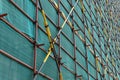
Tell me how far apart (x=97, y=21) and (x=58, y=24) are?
4.08m

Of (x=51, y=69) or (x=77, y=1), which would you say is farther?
(x=77, y=1)

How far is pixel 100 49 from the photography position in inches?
351

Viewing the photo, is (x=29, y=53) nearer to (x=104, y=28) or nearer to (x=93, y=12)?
(x=93, y=12)

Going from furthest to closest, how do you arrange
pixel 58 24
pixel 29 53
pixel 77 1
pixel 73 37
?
pixel 77 1 < pixel 73 37 < pixel 58 24 < pixel 29 53

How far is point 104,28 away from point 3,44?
7130 millimetres

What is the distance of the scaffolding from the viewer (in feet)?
12.1

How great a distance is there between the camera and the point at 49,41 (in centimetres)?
479

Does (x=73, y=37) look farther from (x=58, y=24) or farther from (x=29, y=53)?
Answer: (x=29, y=53)

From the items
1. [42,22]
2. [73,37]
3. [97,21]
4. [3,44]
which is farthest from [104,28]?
[3,44]

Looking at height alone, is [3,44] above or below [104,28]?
below

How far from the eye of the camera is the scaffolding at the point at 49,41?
145 inches

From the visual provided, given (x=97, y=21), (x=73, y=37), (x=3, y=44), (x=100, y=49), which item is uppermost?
(x=97, y=21)

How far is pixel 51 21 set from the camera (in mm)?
5043

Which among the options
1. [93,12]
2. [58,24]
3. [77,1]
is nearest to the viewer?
[58,24]
